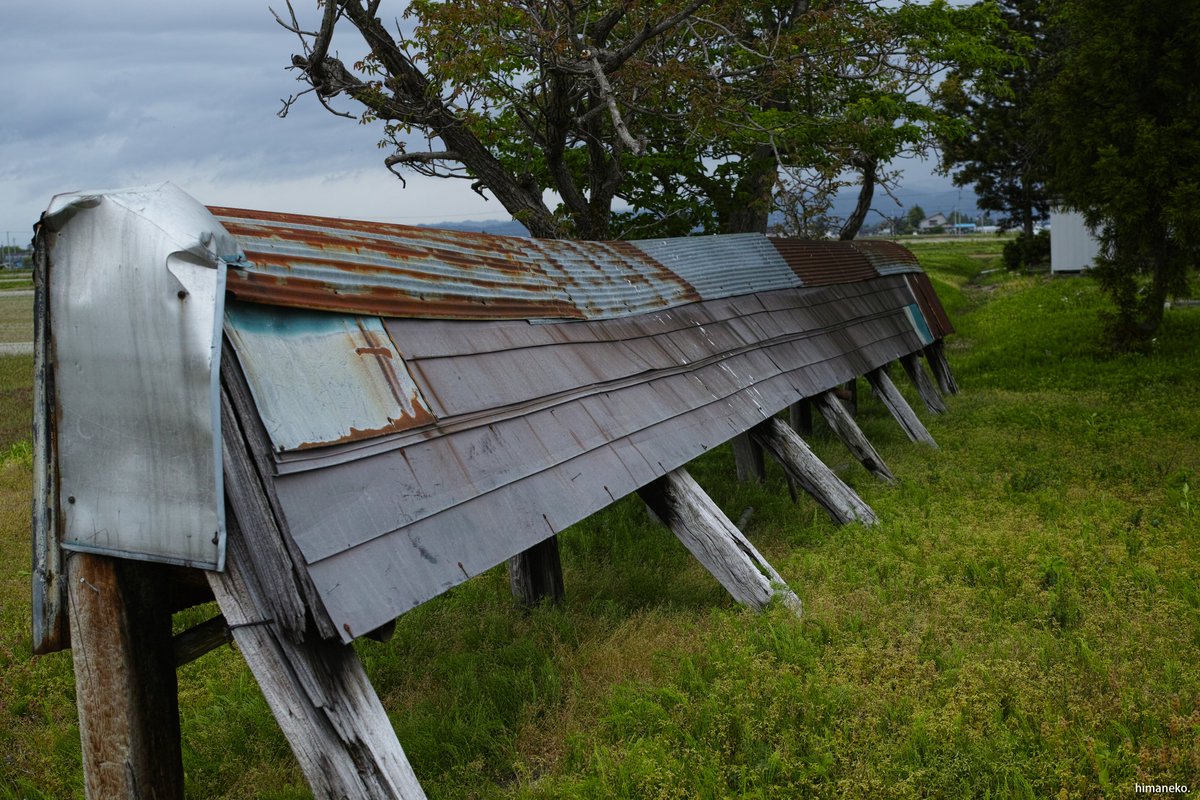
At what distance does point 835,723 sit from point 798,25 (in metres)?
10.2

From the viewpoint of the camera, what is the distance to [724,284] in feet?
26.3

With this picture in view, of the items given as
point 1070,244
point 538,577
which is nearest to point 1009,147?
point 1070,244

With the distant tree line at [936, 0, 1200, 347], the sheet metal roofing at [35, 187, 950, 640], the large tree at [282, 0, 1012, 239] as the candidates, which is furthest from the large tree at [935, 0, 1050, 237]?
the sheet metal roofing at [35, 187, 950, 640]

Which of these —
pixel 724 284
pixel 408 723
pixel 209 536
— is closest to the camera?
pixel 209 536

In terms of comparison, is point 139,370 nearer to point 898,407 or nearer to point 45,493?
point 45,493

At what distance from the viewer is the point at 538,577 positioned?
6.21m

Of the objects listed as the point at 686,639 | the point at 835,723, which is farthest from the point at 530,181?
the point at 835,723

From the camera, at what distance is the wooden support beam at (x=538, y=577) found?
20.2 ft

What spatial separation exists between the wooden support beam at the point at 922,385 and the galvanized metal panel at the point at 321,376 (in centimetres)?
1041

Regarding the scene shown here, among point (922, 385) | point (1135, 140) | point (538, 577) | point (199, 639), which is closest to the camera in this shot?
point (199, 639)

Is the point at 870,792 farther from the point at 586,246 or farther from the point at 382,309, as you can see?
the point at 586,246

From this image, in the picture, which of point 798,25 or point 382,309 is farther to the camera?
point 798,25

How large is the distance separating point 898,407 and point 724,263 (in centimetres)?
333

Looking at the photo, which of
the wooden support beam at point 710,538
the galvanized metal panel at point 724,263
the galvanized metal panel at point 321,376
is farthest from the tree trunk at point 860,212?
the galvanized metal panel at point 321,376
